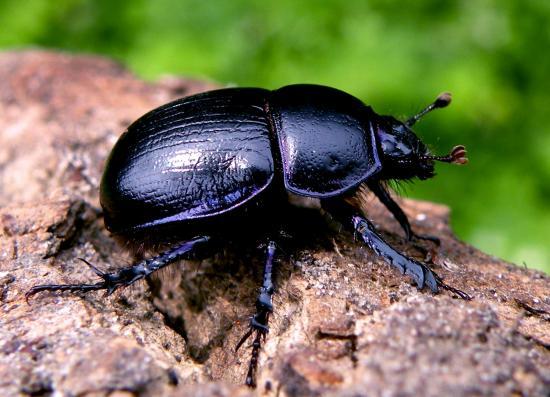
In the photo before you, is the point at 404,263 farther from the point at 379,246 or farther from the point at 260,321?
the point at 260,321

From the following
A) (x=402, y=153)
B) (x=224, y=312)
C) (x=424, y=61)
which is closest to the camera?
(x=224, y=312)

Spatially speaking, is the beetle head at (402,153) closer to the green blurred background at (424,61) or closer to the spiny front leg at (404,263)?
the spiny front leg at (404,263)

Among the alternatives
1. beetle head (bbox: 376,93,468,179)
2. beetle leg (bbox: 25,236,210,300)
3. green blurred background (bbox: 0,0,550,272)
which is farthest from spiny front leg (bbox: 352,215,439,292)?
green blurred background (bbox: 0,0,550,272)

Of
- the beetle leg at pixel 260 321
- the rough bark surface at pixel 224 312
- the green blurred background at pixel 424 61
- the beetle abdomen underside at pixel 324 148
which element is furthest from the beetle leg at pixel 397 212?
the green blurred background at pixel 424 61

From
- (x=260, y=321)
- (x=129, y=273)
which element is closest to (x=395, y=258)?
(x=260, y=321)

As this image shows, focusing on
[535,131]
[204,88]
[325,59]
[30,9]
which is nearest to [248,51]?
[325,59]

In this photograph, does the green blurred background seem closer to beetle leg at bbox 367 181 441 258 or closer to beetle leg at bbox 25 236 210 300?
beetle leg at bbox 367 181 441 258
